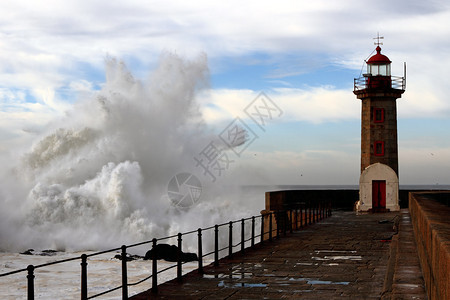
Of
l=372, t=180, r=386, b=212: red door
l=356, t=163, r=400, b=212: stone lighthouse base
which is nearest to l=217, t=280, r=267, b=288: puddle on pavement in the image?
l=356, t=163, r=400, b=212: stone lighthouse base

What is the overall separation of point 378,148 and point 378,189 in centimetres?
313

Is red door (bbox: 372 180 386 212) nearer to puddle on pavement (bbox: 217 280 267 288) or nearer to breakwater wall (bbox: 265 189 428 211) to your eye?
breakwater wall (bbox: 265 189 428 211)

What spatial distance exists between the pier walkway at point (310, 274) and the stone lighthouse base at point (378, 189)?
46.7ft

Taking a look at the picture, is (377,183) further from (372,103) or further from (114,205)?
(114,205)

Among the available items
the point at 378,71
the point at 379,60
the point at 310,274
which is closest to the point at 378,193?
the point at 378,71

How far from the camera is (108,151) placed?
4178cm

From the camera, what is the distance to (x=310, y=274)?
9.08m

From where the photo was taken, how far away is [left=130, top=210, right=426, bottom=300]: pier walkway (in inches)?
291

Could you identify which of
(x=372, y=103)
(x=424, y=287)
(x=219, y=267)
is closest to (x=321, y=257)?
(x=219, y=267)

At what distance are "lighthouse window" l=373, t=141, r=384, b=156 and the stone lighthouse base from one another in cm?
222

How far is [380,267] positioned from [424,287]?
268cm

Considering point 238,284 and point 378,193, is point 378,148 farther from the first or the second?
point 238,284

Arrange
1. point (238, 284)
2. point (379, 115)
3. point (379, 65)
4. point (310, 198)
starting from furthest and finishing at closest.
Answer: point (379, 115)
point (379, 65)
point (310, 198)
point (238, 284)

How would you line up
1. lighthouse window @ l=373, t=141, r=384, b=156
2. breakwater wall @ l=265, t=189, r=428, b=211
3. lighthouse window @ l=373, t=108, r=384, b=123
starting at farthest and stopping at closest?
lighthouse window @ l=373, t=108, r=384, b=123
lighthouse window @ l=373, t=141, r=384, b=156
breakwater wall @ l=265, t=189, r=428, b=211
